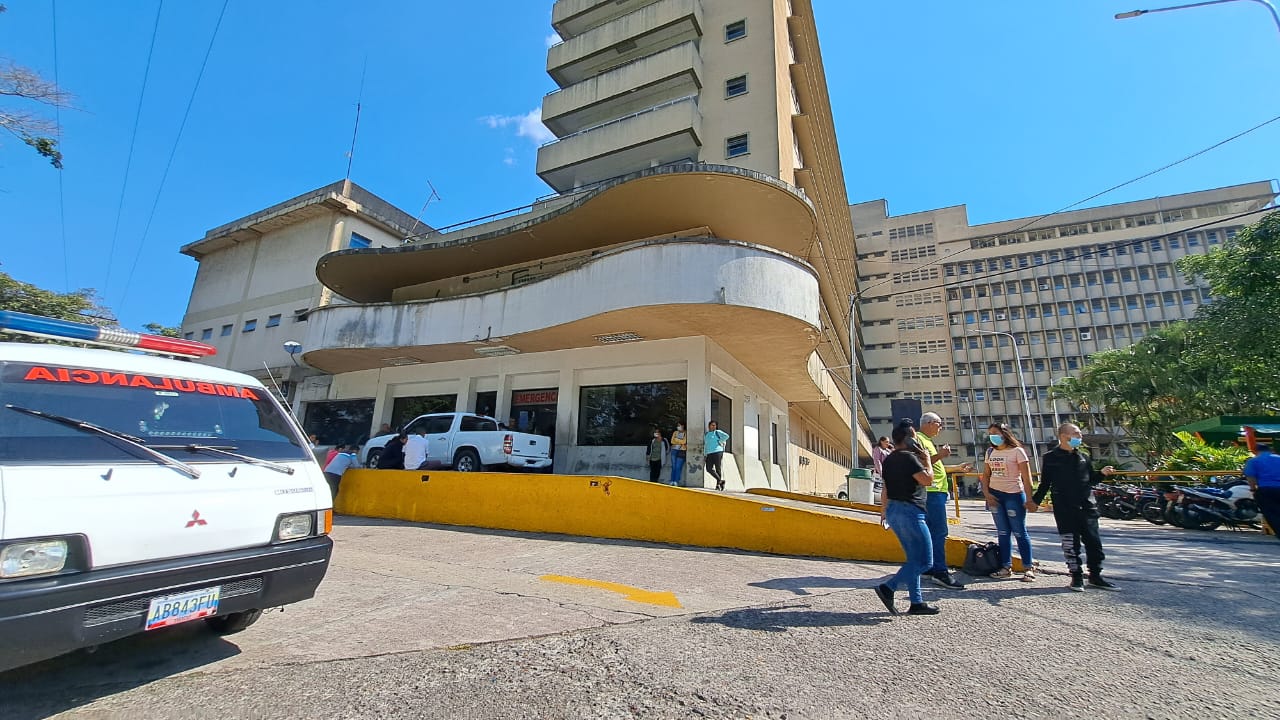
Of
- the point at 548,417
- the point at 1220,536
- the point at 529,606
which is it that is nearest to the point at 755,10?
the point at 548,417

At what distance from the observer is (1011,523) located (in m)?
5.50

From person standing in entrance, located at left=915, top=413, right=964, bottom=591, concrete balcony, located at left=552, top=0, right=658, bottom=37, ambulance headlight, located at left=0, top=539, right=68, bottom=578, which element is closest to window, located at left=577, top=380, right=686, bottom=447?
person standing in entrance, located at left=915, top=413, right=964, bottom=591

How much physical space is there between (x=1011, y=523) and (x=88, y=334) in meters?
8.47

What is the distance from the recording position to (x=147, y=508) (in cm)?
267

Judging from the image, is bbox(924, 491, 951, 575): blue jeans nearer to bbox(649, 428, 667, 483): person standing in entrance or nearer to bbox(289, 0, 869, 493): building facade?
bbox(289, 0, 869, 493): building facade

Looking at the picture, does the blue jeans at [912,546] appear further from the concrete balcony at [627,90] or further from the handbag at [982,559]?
the concrete balcony at [627,90]

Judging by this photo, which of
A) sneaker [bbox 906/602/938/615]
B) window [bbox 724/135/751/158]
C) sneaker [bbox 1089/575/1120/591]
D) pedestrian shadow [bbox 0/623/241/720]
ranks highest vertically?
window [bbox 724/135/751/158]

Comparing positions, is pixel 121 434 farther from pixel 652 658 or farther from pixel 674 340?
pixel 674 340

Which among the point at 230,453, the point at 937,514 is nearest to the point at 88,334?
the point at 230,453

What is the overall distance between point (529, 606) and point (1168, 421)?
42214mm

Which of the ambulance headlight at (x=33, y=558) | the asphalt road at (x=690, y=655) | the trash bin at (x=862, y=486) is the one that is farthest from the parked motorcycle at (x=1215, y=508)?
the ambulance headlight at (x=33, y=558)

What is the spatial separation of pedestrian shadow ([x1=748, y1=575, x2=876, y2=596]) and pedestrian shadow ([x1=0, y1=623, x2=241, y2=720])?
13.9 feet

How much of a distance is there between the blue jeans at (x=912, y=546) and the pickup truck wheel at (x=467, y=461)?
994 centimetres

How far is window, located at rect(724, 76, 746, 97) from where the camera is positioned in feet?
59.6
